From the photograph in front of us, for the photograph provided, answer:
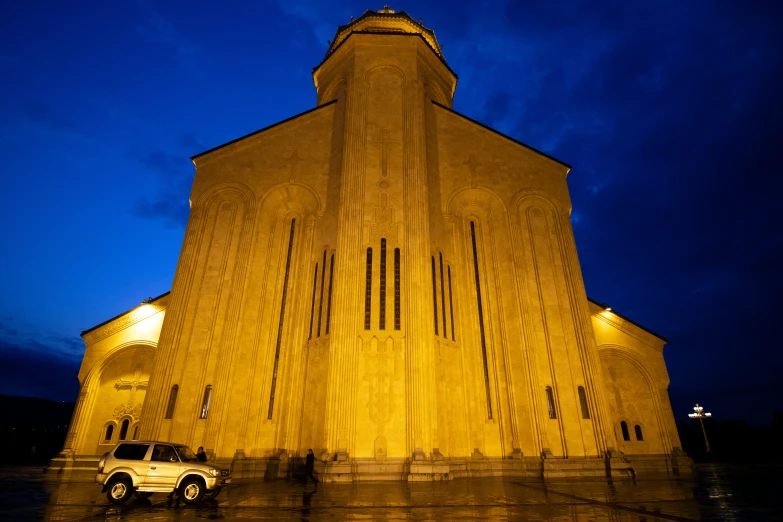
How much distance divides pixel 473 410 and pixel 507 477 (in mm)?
2648

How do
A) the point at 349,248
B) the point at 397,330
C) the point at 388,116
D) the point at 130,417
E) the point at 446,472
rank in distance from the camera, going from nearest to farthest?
the point at 446,472
the point at 397,330
the point at 349,248
the point at 388,116
the point at 130,417

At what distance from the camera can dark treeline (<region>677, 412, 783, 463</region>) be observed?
3550 cm

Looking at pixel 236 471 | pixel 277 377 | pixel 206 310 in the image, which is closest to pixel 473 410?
pixel 277 377

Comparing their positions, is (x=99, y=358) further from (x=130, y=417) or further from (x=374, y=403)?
(x=374, y=403)

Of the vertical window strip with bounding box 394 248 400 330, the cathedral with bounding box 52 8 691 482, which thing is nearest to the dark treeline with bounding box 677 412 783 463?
the cathedral with bounding box 52 8 691 482

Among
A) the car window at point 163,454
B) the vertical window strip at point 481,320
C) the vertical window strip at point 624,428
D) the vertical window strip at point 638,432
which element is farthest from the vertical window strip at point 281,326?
the vertical window strip at point 638,432

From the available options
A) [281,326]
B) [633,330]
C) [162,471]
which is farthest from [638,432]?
[162,471]

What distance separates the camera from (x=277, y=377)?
1700 cm

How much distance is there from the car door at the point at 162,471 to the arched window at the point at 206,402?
24.4 ft

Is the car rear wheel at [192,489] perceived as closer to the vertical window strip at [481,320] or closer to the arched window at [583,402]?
the vertical window strip at [481,320]

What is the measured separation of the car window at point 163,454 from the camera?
9367 millimetres

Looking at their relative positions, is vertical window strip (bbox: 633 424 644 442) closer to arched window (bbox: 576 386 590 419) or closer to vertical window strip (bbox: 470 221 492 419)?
arched window (bbox: 576 386 590 419)

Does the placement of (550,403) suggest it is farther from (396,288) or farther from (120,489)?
(120,489)

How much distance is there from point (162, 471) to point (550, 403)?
14.3 meters
